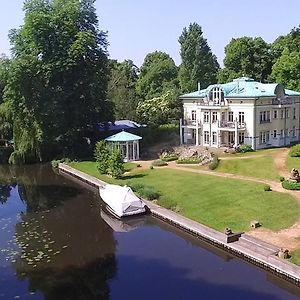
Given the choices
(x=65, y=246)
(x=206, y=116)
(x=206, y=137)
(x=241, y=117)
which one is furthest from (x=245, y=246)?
(x=206, y=116)

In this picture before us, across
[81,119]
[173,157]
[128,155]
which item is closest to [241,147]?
[173,157]

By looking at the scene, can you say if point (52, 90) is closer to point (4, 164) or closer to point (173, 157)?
point (4, 164)

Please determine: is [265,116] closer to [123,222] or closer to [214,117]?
[214,117]

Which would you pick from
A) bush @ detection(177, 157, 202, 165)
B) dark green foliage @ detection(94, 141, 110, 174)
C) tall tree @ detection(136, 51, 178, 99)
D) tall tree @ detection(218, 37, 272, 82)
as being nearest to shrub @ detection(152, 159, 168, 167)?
bush @ detection(177, 157, 202, 165)

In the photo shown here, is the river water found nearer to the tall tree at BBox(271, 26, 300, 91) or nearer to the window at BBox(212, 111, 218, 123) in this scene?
the window at BBox(212, 111, 218, 123)

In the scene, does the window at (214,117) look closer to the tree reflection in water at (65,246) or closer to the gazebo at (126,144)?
the gazebo at (126,144)
